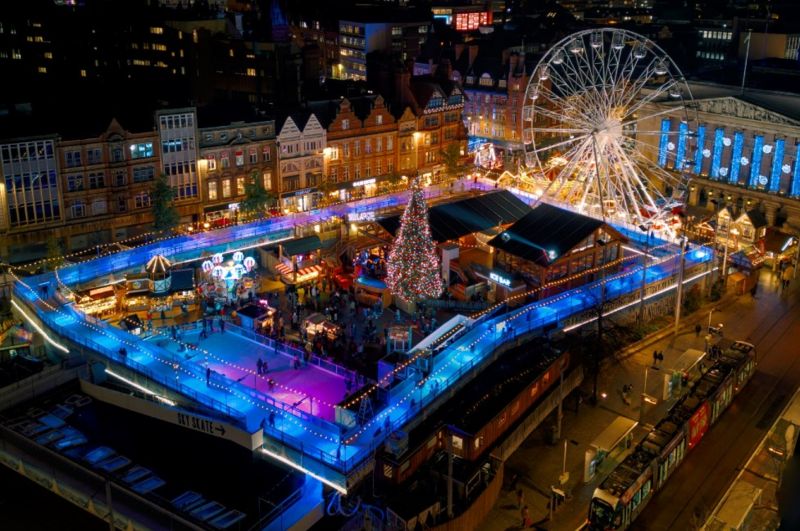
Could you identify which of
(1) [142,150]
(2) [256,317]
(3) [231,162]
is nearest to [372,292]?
(2) [256,317]

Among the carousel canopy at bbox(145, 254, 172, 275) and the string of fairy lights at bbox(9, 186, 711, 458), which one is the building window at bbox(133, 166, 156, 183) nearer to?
the string of fairy lights at bbox(9, 186, 711, 458)

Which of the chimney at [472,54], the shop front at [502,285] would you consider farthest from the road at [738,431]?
the chimney at [472,54]

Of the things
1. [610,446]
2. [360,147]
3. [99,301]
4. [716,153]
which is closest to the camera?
[610,446]

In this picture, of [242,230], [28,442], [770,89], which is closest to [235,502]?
[28,442]

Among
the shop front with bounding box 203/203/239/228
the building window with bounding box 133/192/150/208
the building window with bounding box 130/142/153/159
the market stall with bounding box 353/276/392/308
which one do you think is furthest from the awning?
the building window with bounding box 130/142/153/159

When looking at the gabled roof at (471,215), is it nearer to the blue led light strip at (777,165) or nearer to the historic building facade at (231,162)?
the historic building facade at (231,162)

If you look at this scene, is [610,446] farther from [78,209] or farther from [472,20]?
[472,20]
